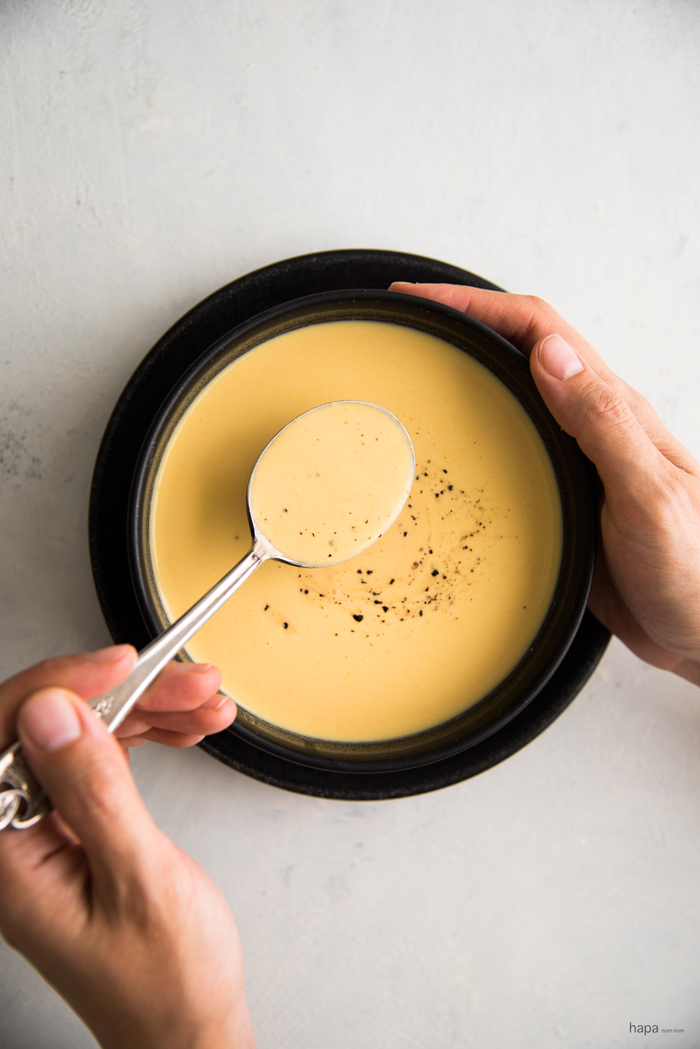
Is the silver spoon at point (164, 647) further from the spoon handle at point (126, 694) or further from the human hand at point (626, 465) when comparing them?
the human hand at point (626, 465)

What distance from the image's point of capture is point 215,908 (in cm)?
90

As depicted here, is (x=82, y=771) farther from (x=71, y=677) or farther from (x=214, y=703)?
(x=214, y=703)

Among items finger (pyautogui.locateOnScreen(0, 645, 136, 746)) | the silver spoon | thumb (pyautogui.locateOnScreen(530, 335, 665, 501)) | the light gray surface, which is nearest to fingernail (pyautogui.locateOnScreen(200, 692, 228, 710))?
the silver spoon

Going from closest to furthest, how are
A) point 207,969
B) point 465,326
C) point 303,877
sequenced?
point 207,969 < point 465,326 < point 303,877

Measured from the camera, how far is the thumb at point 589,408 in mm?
1033

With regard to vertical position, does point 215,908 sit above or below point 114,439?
below

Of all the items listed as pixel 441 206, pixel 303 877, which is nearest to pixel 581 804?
pixel 303 877

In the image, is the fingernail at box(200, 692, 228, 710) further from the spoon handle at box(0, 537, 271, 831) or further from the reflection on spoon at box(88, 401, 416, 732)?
the reflection on spoon at box(88, 401, 416, 732)

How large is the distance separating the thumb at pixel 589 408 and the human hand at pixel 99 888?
78cm

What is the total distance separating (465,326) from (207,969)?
40.8 inches

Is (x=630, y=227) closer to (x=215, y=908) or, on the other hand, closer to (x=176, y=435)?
(x=176, y=435)

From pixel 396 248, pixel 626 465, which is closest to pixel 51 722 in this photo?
pixel 626 465

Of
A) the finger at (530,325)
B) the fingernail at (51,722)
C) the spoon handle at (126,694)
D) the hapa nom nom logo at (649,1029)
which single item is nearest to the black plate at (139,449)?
the finger at (530,325)

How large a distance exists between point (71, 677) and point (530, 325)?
0.97m
